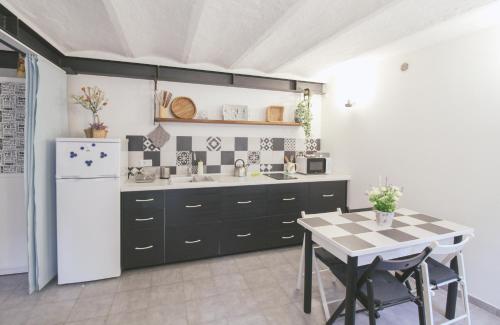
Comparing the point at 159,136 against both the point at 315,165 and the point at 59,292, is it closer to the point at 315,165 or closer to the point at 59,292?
the point at 59,292

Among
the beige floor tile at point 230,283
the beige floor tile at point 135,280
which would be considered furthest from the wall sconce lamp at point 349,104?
the beige floor tile at point 135,280

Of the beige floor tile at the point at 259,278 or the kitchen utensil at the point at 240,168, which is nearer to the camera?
the beige floor tile at the point at 259,278

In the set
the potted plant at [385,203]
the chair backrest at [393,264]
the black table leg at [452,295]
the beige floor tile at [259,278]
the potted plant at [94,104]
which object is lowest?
the beige floor tile at [259,278]

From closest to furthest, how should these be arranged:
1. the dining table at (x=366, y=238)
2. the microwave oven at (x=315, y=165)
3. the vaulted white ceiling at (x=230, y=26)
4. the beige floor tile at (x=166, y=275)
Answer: the dining table at (x=366, y=238), the vaulted white ceiling at (x=230, y=26), the beige floor tile at (x=166, y=275), the microwave oven at (x=315, y=165)

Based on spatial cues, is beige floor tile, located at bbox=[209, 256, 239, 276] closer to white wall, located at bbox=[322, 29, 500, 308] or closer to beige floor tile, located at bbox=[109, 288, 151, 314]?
beige floor tile, located at bbox=[109, 288, 151, 314]

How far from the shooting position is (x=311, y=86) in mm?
3857

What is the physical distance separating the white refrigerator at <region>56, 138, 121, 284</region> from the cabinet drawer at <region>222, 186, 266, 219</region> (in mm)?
1133

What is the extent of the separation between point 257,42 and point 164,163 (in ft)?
6.09

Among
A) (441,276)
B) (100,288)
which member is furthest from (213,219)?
(441,276)

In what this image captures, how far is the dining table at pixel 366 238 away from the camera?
1532mm

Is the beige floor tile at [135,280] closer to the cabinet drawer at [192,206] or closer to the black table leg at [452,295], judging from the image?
the cabinet drawer at [192,206]

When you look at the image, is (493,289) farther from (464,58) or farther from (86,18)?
(86,18)

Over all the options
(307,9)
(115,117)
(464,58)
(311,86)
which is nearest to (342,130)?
(311,86)

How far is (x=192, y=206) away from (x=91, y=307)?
3.96 feet
